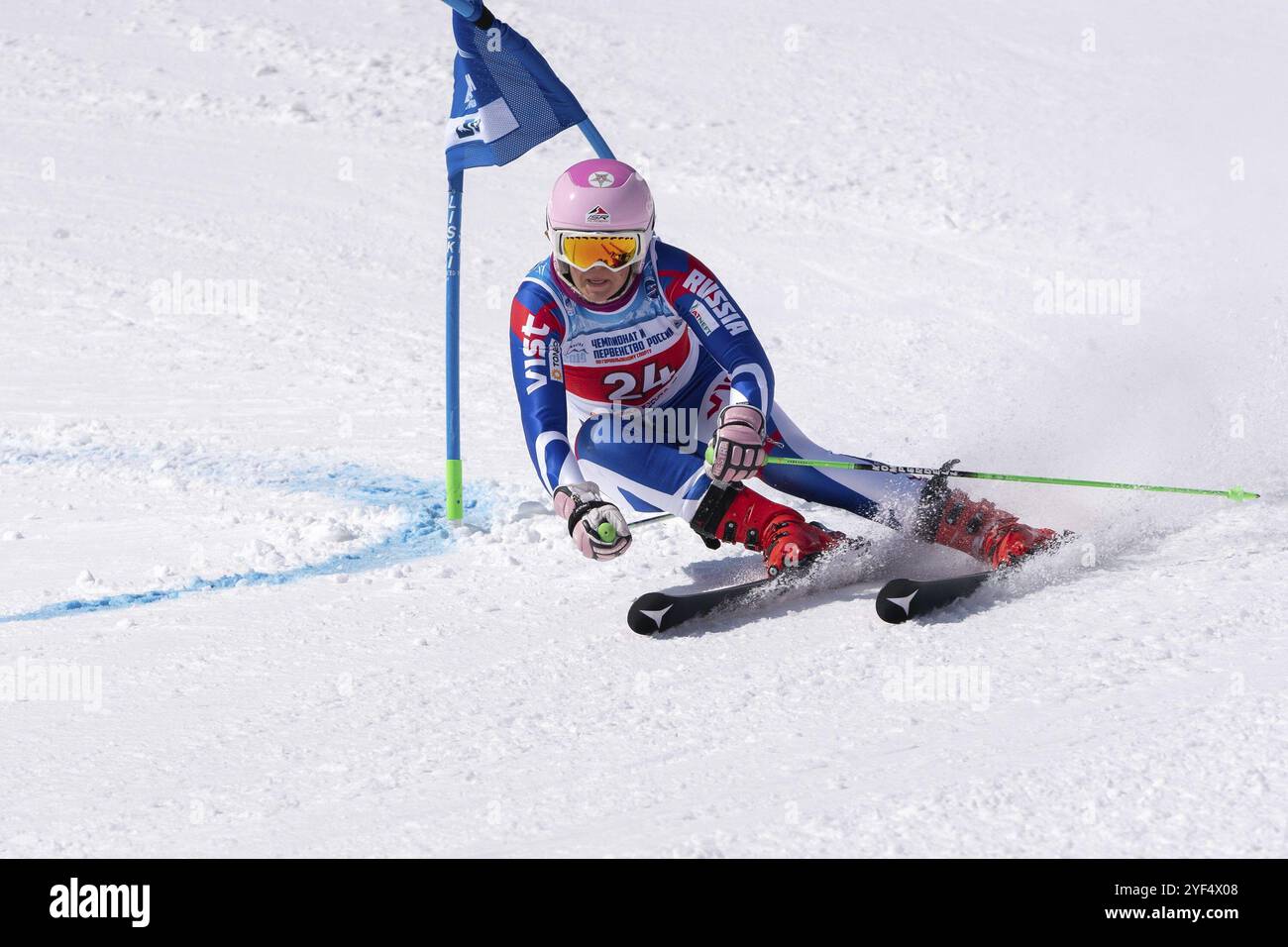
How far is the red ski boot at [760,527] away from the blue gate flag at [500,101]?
1942 mm

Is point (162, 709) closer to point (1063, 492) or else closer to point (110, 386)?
point (1063, 492)

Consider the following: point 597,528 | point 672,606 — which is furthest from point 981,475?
point 597,528

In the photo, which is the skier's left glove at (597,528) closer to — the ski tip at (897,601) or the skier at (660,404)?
the skier at (660,404)

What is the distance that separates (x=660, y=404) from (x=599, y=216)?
864mm

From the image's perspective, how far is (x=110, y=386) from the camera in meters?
8.61

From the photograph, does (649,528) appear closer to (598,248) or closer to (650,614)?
(650,614)

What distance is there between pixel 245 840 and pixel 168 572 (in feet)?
8.74

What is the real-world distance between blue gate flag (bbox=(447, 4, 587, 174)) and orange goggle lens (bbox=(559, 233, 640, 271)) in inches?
A: 49.1

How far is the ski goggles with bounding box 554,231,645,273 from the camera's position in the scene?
5141 millimetres

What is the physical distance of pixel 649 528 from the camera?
616 cm

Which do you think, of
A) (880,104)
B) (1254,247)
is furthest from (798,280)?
(880,104)

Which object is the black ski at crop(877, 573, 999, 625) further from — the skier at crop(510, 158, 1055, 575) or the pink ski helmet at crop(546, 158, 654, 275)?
the pink ski helmet at crop(546, 158, 654, 275)

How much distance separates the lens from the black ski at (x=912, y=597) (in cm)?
461

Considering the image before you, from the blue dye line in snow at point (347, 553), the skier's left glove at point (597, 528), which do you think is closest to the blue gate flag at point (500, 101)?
the blue dye line in snow at point (347, 553)
